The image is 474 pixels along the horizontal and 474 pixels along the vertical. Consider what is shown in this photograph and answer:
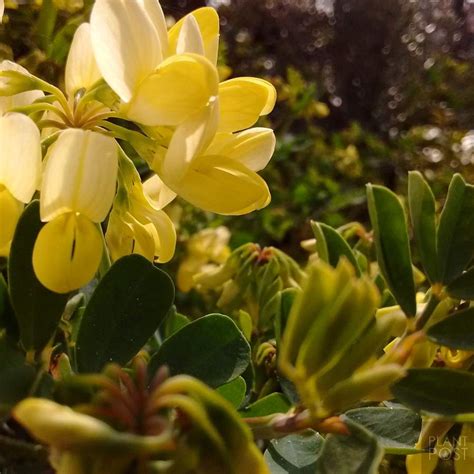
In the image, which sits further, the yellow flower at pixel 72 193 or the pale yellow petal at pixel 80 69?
the pale yellow petal at pixel 80 69

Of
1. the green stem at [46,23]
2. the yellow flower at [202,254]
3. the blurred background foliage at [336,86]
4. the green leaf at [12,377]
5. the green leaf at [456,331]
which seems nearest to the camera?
the green leaf at [12,377]

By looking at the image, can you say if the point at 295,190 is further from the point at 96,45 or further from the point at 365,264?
the point at 96,45

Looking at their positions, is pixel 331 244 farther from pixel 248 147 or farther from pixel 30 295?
pixel 30 295

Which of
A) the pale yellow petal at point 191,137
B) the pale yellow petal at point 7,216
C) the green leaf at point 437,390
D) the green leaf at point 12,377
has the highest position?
the pale yellow petal at point 191,137

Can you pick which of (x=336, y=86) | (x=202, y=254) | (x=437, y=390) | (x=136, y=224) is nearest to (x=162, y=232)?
(x=136, y=224)

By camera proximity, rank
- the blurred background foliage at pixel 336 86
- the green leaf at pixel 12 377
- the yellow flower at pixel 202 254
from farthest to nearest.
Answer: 1. the blurred background foliage at pixel 336 86
2. the yellow flower at pixel 202 254
3. the green leaf at pixel 12 377

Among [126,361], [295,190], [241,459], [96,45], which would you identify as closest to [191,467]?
[241,459]

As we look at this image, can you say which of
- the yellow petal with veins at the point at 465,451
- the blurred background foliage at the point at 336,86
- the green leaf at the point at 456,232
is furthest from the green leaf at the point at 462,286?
the blurred background foliage at the point at 336,86

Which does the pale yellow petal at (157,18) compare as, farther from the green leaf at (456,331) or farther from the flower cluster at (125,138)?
the green leaf at (456,331)

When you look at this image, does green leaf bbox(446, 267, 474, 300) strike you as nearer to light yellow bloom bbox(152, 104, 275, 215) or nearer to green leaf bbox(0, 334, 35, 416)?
light yellow bloom bbox(152, 104, 275, 215)
